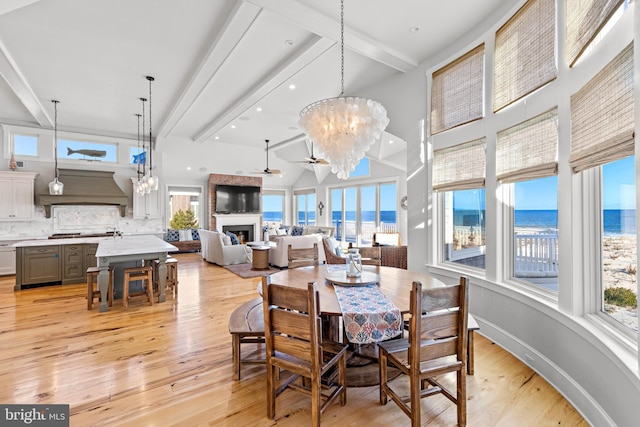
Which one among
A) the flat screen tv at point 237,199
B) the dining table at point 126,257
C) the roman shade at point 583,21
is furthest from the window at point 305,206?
the roman shade at point 583,21

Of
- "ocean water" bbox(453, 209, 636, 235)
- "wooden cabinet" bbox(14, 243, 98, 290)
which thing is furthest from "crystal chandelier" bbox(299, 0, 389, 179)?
"wooden cabinet" bbox(14, 243, 98, 290)

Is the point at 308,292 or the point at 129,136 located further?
the point at 129,136

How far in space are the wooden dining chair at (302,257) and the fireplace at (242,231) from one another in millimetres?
7587

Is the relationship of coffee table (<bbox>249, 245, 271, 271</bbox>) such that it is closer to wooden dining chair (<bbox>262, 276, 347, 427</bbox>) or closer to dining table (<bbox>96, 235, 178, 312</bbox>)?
dining table (<bbox>96, 235, 178, 312</bbox>)

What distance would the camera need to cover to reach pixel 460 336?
1.74 meters

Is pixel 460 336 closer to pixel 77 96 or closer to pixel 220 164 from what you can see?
pixel 77 96

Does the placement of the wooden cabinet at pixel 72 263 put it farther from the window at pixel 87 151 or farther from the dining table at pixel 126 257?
the window at pixel 87 151

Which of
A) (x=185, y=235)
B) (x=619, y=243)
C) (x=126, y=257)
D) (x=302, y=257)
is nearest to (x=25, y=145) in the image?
(x=185, y=235)

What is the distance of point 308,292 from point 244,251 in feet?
19.6

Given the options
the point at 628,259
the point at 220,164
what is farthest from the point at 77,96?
the point at 628,259

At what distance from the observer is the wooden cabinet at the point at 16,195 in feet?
19.5

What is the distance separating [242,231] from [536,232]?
9.44m

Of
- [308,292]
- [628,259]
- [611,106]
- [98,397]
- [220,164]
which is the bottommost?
[98,397]

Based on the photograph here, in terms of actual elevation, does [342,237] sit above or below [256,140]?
below
